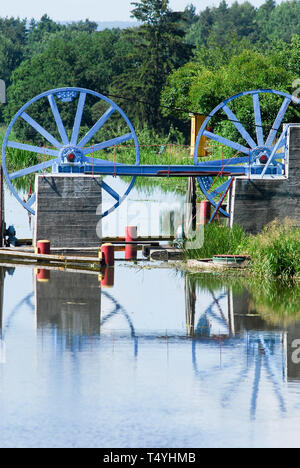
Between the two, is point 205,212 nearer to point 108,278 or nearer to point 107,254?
point 107,254

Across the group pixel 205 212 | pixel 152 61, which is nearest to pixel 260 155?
pixel 205 212

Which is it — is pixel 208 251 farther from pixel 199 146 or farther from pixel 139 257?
pixel 199 146

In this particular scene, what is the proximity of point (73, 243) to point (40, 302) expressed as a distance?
8.31 meters

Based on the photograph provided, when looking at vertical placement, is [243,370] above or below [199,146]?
below

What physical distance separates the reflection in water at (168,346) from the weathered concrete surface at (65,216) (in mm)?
4379

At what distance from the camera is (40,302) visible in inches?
953

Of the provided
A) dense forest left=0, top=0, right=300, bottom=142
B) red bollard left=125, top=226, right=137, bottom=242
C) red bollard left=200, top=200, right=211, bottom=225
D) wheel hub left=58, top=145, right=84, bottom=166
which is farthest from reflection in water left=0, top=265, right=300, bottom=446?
dense forest left=0, top=0, right=300, bottom=142

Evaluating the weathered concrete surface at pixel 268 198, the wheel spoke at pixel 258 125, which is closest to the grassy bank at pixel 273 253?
the weathered concrete surface at pixel 268 198

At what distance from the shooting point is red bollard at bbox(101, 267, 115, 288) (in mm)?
27188

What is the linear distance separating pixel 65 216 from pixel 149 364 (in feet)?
48.8

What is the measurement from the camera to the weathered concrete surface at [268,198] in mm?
32938

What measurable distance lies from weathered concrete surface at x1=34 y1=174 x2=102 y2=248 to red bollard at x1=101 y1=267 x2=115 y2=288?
255 cm
